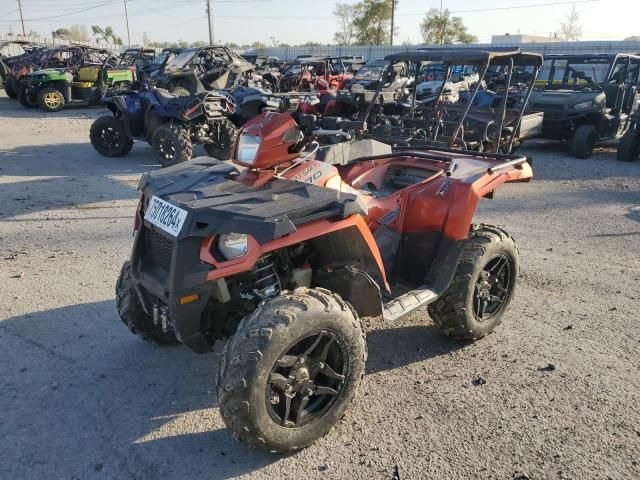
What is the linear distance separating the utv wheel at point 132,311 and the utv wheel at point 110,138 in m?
7.91

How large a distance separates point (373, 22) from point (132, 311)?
220 ft

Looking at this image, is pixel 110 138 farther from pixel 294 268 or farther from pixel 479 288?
pixel 479 288

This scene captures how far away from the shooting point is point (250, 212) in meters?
2.52

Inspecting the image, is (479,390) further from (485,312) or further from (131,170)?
(131,170)

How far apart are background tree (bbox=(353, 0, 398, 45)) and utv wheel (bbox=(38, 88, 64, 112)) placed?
172 feet

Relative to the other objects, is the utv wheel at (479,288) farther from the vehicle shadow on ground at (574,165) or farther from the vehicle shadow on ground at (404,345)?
the vehicle shadow on ground at (574,165)

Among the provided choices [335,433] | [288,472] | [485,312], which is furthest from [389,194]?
[288,472]

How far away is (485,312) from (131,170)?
24.9ft

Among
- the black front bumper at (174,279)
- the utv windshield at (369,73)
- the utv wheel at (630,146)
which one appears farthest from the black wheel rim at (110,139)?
the utv windshield at (369,73)

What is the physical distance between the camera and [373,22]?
6456 cm

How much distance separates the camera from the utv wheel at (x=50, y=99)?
17558 mm

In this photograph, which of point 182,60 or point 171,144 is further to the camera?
point 182,60

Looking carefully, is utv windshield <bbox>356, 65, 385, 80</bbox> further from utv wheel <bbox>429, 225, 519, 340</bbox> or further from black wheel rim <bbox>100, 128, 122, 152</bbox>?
utv wheel <bbox>429, 225, 519, 340</bbox>

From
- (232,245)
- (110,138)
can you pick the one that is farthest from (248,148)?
(110,138)
